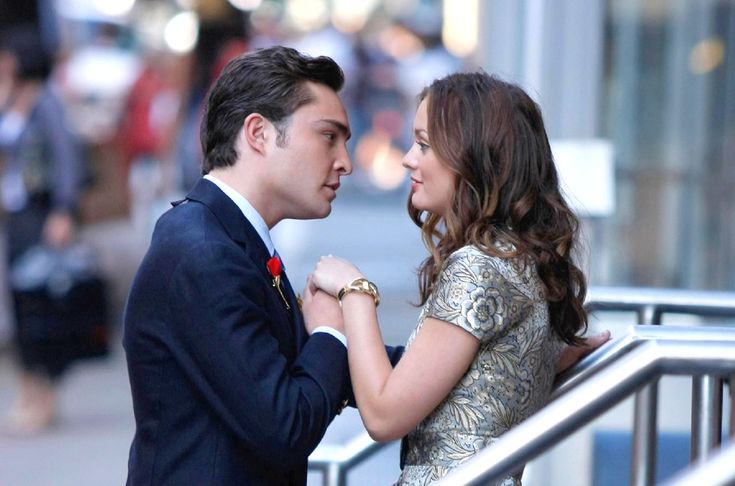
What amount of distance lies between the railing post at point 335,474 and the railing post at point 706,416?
1.17 meters

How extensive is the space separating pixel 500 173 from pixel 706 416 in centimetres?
56

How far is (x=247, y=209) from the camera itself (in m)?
2.41

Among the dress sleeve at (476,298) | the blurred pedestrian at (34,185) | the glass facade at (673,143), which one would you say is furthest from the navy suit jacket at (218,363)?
the glass facade at (673,143)

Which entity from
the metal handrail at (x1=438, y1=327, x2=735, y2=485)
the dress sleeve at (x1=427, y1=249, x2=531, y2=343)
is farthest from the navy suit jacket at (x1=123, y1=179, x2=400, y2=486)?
the metal handrail at (x1=438, y1=327, x2=735, y2=485)

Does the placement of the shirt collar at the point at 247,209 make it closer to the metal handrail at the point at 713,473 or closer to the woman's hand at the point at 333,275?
the woman's hand at the point at 333,275

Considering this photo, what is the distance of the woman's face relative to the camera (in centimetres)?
237

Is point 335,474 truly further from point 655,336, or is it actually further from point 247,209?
point 655,336

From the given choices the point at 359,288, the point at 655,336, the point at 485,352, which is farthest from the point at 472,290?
the point at 655,336

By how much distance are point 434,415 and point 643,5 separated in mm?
5236

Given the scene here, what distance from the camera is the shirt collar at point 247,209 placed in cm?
241

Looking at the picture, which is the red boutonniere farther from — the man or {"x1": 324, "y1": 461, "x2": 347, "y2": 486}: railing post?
{"x1": 324, "y1": 461, "x2": 347, "y2": 486}: railing post

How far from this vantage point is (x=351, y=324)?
2.32 meters

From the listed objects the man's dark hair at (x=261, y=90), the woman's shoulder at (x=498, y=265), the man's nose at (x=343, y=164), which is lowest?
the woman's shoulder at (x=498, y=265)

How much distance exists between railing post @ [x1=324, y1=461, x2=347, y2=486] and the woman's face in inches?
39.3
